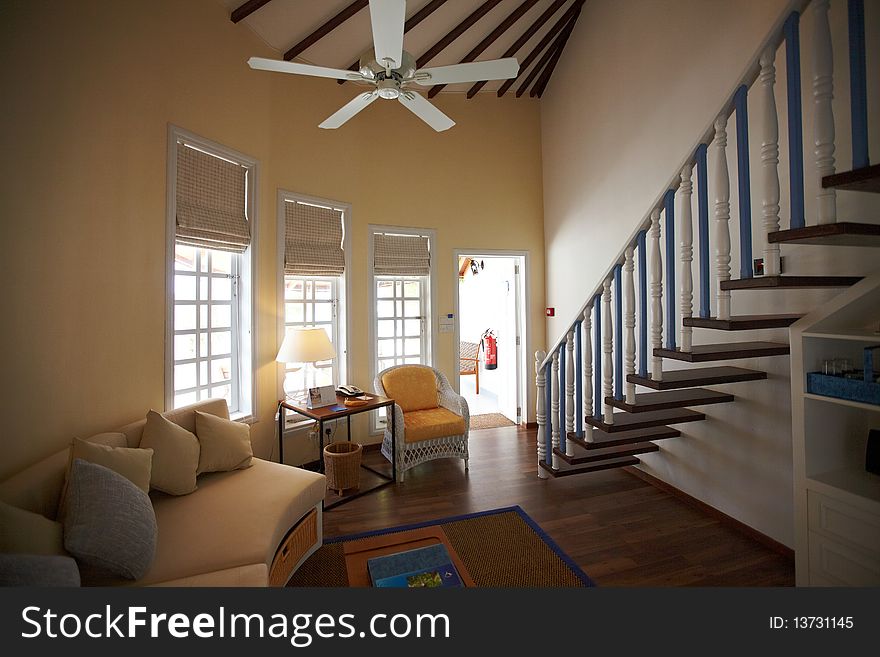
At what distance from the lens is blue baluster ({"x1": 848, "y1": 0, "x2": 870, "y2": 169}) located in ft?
5.63

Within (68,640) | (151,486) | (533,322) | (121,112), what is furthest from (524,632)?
(533,322)

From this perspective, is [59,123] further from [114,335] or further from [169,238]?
[114,335]

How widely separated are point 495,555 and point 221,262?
9.77 feet

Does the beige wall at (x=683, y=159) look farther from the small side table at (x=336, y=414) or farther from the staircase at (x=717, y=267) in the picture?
the small side table at (x=336, y=414)

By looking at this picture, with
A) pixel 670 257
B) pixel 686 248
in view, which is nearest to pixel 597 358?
pixel 670 257

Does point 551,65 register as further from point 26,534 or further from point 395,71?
point 26,534

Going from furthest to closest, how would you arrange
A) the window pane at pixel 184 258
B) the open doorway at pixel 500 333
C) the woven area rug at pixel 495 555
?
the open doorway at pixel 500 333, the window pane at pixel 184 258, the woven area rug at pixel 495 555

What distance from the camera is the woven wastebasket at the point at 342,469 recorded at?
3.57 m

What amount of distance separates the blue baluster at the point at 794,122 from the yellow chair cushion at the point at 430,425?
9.71ft

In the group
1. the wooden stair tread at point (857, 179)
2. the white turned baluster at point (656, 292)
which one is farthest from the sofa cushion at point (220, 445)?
the wooden stair tread at point (857, 179)

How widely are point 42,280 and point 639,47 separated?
4.70 m

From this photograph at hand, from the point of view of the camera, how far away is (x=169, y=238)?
2.95 meters

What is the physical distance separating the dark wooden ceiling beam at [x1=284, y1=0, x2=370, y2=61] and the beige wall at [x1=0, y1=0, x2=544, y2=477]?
282 millimetres

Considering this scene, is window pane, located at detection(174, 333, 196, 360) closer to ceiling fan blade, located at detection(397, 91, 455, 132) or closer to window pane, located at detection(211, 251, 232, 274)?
window pane, located at detection(211, 251, 232, 274)
